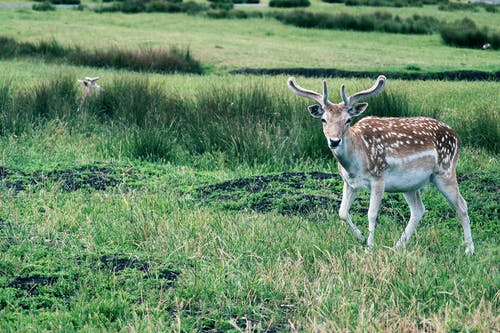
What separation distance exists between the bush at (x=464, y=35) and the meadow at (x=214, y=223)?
15184 millimetres

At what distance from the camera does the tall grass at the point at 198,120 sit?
35.7ft

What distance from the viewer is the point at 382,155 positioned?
7.12 meters

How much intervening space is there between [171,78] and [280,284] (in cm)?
1350

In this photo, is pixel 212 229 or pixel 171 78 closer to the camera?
pixel 212 229

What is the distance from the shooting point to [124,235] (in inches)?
275

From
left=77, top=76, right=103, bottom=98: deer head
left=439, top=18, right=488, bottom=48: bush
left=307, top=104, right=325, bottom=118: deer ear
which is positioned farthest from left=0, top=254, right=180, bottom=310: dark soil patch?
left=439, top=18, right=488, bottom=48: bush

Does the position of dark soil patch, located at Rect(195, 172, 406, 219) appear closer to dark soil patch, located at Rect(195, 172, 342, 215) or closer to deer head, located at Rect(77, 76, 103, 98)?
dark soil patch, located at Rect(195, 172, 342, 215)

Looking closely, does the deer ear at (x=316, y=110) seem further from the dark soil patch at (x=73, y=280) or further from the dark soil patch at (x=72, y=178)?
the dark soil patch at (x=72, y=178)

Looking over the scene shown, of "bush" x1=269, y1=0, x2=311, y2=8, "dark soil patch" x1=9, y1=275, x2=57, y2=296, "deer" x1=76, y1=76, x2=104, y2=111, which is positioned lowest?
"bush" x1=269, y1=0, x2=311, y2=8

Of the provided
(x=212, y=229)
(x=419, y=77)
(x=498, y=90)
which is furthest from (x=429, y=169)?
(x=419, y=77)

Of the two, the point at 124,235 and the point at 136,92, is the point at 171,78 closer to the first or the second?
the point at 136,92

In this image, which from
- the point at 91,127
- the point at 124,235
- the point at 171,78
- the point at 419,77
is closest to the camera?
the point at 124,235

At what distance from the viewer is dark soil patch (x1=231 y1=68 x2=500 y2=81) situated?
70.9 ft

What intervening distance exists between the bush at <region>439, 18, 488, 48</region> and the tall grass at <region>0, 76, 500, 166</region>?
19926mm
